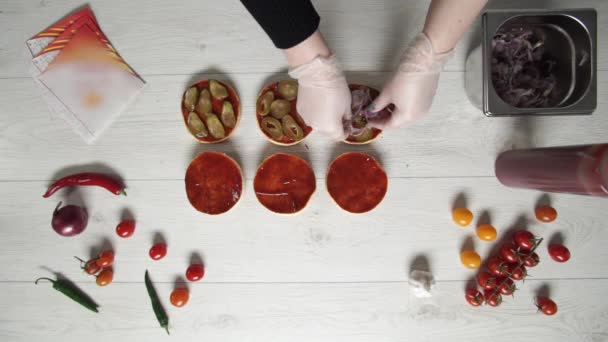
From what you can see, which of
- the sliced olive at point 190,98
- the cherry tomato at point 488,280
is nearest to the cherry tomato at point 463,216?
the cherry tomato at point 488,280

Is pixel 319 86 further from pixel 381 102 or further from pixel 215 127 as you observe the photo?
pixel 215 127

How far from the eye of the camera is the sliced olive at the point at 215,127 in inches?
36.1

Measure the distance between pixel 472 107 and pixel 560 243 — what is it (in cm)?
43

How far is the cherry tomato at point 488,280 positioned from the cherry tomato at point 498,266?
13 millimetres

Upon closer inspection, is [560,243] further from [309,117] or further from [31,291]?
[31,291]

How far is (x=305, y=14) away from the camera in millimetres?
643

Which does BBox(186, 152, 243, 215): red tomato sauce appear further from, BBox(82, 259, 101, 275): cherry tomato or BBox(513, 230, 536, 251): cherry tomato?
BBox(513, 230, 536, 251): cherry tomato

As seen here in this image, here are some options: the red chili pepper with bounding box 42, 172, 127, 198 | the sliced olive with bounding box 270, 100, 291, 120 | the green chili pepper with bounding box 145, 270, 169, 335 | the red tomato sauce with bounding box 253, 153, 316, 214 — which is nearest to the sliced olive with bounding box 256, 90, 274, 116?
the sliced olive with bounding box 270, 100, 291, 120

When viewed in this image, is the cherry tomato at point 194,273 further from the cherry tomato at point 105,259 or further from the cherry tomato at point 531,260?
the cherry tomato at point 531,260

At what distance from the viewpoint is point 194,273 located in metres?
0.95

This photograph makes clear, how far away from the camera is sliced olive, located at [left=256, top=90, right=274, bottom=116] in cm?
92

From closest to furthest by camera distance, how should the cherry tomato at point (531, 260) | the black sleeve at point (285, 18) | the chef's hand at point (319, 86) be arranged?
the black sleeve at point (285, 18)
the chef's hand at point (319, 86)
the cherry tomato at point (531, 260)

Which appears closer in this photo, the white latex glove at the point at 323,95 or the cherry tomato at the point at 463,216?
the white latex glove at the point at 323,95

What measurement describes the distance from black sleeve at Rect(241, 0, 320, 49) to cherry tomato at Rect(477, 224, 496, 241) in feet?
2.18
